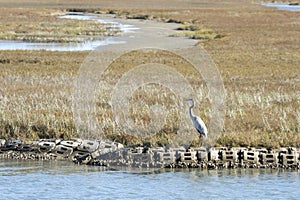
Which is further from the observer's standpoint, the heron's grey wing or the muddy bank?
the heron's grey wing

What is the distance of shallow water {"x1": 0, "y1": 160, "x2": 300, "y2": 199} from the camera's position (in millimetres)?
14430

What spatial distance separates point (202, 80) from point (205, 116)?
9.96m

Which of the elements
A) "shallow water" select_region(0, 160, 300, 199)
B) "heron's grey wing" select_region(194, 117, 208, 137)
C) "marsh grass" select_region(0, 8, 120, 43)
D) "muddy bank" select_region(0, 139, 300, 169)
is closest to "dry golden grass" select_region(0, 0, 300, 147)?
"muddy bank" select_region(0, 139, 300, 169)

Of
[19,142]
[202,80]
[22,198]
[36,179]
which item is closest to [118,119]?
[19,142]

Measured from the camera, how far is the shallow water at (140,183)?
568 inches

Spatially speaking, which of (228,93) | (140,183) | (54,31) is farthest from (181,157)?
(54,31)

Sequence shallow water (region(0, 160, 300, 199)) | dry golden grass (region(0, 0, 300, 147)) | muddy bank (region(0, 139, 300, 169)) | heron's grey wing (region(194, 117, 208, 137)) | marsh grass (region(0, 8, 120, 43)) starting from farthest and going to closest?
marsh grass (region(0, 8, 120, 43)) < dry golden grass (region(0, 0, 300, 147)) < heron's grey wing (region(194, 117, 208, 137)) < muddy bank (region(0, 139, 300, 169)) < shallow water (region(0, 160, 300, 199))

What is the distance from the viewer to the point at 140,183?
1520 cm

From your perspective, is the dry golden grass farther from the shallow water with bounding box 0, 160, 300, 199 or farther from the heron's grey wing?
the shallow water with bounding box 0, 160, 300, 199

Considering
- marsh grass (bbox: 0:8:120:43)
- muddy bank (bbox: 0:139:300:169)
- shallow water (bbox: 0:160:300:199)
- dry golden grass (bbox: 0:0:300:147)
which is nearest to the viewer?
shallow water (bbox: 0:160:300:199)

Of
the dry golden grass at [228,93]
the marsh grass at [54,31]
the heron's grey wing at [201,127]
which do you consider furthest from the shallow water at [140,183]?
the marsh grass at [54,31]

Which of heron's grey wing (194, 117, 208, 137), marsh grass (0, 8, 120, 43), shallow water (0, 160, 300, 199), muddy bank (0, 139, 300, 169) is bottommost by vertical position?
shallow water (0, 160, 300, 199)

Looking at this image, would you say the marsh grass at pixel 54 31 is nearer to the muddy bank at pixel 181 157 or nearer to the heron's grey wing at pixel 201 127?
the muddy bank at pixel 181 157

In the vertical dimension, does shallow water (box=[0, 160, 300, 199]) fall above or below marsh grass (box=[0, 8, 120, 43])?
below
